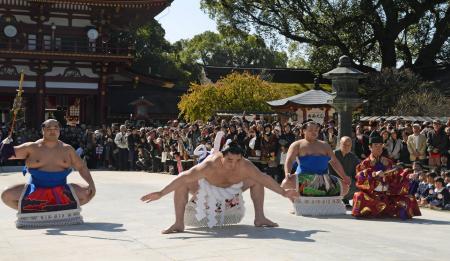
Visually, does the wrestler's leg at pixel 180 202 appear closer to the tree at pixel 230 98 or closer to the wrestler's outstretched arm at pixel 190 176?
the wrestler's outstretched arm at pixel 190 176

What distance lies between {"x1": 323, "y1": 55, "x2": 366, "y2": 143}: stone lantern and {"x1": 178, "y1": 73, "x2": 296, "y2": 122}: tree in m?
13.5

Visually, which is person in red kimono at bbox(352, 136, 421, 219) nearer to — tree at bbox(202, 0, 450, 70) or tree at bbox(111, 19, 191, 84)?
tree at bbox(202, 0, 450, 70)


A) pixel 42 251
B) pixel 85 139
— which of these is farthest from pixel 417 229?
pixel 85 139

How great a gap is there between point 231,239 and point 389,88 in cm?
2086

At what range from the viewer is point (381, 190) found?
8422mm

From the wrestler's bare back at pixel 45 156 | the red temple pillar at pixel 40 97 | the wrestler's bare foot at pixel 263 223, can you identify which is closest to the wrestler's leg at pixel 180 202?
the wrestler's bare foot at pixel 263 223

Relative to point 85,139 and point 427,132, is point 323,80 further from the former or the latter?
point 427,132

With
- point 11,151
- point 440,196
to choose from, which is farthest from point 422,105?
point 11,151

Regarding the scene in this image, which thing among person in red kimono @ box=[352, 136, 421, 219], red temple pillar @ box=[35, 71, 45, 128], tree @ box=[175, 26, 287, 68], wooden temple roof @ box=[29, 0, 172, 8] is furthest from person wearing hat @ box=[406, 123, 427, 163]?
tree @ box=[175, 26, 287, 68]

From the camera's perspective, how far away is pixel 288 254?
5.81 meters

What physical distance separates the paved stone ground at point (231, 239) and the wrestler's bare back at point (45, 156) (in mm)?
763

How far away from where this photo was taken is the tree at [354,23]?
95.5ft

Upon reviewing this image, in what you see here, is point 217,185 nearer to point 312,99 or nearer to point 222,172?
point 222,172

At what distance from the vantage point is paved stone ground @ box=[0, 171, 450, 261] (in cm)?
585
